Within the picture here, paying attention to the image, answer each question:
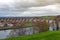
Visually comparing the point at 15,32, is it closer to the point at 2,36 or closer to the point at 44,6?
the point at 2,36

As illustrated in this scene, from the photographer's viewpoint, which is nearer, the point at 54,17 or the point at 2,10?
the point at 2,10

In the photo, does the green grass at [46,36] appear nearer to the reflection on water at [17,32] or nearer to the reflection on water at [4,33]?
the reflection on water at [17,32]

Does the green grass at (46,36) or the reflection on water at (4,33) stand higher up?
the reflection on water at (4,33)

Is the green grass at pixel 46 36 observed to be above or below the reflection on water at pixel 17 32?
below

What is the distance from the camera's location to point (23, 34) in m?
2.59

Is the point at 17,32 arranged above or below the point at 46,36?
above

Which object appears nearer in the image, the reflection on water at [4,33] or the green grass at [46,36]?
the reflection on water at [4,33]

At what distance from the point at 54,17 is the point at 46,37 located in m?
0.42

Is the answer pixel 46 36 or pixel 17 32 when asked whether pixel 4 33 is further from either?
pixel 46 36

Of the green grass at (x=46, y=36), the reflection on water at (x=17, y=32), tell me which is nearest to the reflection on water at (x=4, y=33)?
the reflection on water at (x=17, y=32)

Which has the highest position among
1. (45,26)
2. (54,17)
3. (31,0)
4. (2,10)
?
(31,0)

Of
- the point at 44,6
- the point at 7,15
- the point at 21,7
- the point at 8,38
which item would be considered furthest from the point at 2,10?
the point at 44,6

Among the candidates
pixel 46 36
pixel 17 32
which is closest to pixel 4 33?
pixel 17 32

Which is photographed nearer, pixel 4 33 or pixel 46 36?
pixel 4 33
